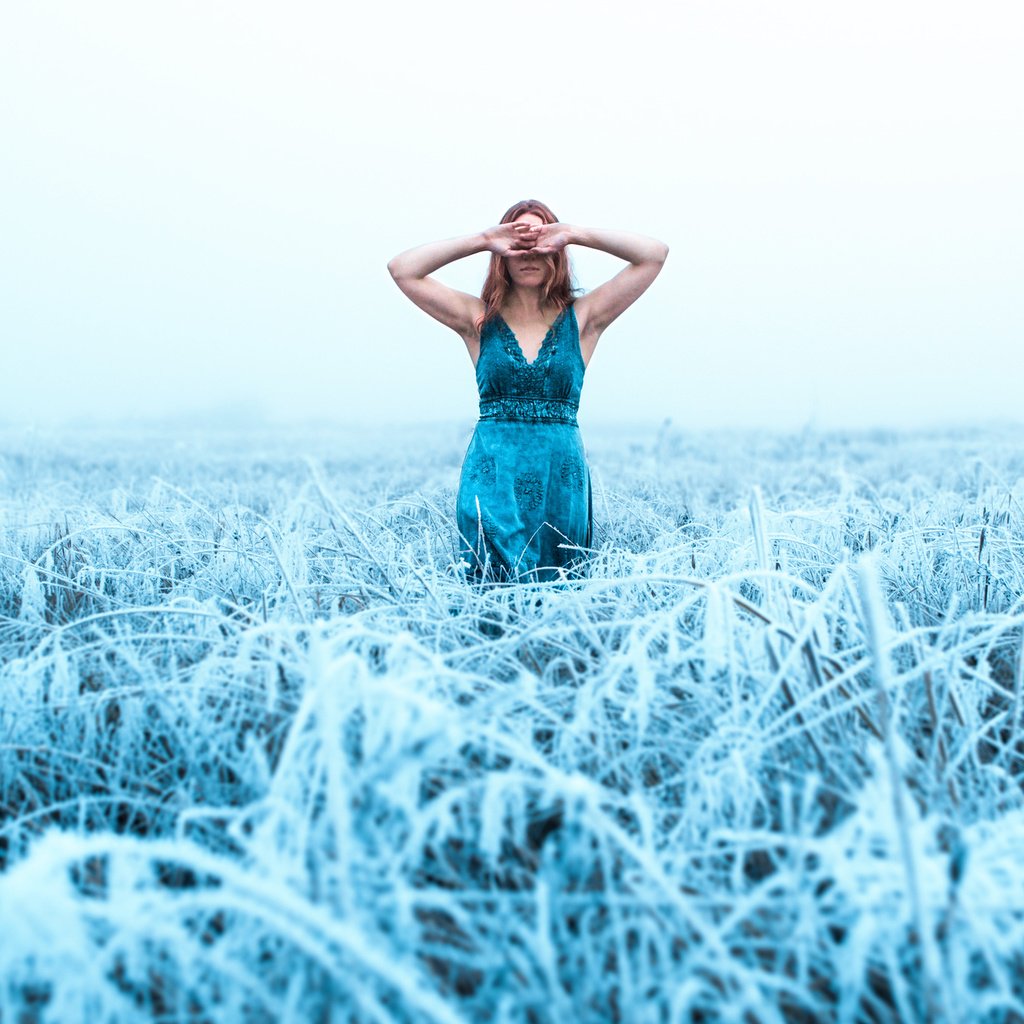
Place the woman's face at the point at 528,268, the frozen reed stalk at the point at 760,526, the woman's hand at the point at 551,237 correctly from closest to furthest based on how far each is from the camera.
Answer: the frozen reed stalk at the point at 760,526 < the woman's hand at the point at 551,237 < the woman's face at the point at 528,268

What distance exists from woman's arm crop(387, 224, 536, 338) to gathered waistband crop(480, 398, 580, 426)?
0.26 m

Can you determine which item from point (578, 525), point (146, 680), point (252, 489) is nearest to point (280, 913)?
point (146, 680)

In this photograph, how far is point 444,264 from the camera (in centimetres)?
239

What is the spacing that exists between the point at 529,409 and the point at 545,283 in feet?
1.22

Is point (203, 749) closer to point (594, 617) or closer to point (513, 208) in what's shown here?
point (594, 617)

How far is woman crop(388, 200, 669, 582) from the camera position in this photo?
233cm

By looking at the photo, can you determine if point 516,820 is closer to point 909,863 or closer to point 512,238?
point 909,863

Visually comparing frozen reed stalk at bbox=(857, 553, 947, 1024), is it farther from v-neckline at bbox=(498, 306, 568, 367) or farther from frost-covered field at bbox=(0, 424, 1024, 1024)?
v-neckline at bbox=(498, 306, 568, 367)

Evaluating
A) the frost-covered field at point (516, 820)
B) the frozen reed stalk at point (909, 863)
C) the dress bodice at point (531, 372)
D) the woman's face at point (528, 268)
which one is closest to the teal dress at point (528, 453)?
the dress bodice at point (531, 372)

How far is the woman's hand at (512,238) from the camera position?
2.21 metres

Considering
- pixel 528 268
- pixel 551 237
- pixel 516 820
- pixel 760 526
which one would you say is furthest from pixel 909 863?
pixel 528 268

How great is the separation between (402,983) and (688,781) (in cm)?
45

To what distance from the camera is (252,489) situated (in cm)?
441

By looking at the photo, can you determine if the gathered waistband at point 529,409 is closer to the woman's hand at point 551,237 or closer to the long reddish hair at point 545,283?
the long reddish hair at point 545,283
